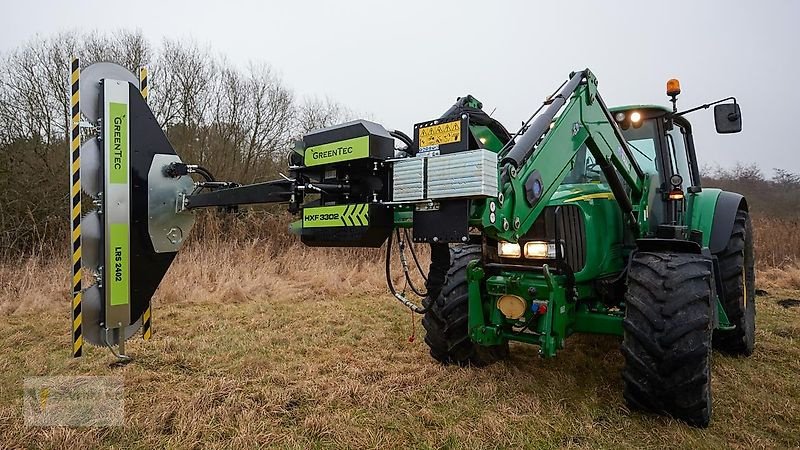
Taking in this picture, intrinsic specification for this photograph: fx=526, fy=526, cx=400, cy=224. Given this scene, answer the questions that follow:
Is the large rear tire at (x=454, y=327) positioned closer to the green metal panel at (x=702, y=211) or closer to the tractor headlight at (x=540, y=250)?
the tractor headlight at (x=540, y=250)

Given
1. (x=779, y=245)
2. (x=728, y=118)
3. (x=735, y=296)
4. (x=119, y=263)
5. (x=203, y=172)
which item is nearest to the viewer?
(x=119, y=263)

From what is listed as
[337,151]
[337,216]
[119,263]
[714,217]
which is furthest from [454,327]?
[714,217]

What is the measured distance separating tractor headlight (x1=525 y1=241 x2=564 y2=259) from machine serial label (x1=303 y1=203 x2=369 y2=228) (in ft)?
4.88

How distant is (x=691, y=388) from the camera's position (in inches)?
113

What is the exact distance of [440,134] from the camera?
95.9 inches

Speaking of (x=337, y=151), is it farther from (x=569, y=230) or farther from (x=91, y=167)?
(x=569, y=230)

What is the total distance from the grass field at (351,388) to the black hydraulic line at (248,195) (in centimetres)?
116

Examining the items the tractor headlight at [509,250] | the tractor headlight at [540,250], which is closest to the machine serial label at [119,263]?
the tractor headlight at [509,250]

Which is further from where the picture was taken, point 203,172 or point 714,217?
point 714,217

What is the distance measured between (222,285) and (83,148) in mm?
4887

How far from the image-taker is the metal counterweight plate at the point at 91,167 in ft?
8.36

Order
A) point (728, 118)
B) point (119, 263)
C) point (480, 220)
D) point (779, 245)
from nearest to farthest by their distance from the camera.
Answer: point (480, 220), point (119, 263), point (728, 118), point (779, 245)

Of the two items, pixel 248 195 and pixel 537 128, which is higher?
pixel 537 128

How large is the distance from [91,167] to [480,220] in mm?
1895
